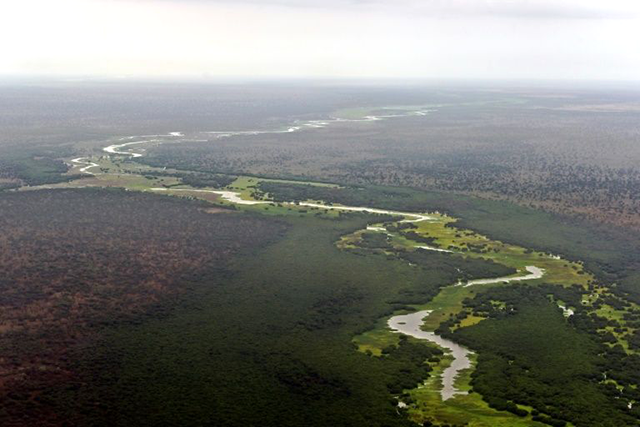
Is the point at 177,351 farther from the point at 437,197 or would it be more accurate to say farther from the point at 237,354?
the point at 437,197

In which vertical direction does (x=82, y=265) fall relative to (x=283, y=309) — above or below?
above

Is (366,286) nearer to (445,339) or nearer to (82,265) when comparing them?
(445,339)

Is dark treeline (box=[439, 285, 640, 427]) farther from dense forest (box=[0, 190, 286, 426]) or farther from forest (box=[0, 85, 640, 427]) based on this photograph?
dense forest (box=[0, 190, 286, 426])

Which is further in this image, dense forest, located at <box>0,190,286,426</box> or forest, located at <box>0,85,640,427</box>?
dense forest, located at <box>0,190,286,426</box>

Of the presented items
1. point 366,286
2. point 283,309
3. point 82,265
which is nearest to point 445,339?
point 283,309

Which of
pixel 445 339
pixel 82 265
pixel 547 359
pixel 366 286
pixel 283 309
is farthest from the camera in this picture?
pixel 82 265

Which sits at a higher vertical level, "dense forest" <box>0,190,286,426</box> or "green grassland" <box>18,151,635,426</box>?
"dense forest" <box>0,190,286,426</box>

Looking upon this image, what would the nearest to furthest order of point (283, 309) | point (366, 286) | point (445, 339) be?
point (445, 339)
point (283, 309)
point (366, 286)

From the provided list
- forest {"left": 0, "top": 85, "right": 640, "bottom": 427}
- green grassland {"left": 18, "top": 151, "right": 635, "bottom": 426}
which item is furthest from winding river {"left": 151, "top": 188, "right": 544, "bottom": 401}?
forest {"left": 0, "top": 85, "right": 640, "bottom": 427}

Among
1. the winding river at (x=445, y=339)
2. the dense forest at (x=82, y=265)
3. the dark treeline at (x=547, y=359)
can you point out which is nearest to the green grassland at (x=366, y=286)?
the winding river at (x=445, y=339)

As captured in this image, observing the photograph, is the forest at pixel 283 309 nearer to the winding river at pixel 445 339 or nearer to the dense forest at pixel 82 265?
the dense forest at pixel 82 265

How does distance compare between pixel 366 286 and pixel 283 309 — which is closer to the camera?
pixel 283 309
